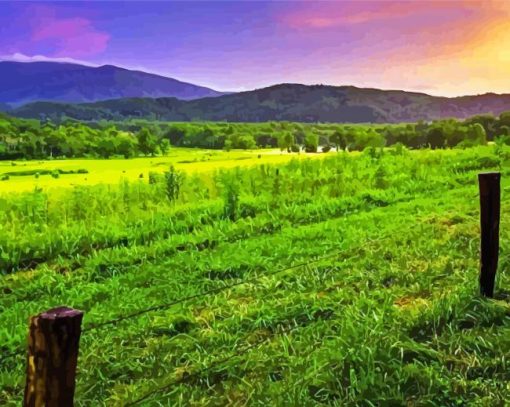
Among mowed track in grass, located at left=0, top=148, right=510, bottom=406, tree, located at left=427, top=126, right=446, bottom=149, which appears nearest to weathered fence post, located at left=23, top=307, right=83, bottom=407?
mowed track in grass, located at left=0, top=148, right=510, bottom=406

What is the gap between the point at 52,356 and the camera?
7.55 feet

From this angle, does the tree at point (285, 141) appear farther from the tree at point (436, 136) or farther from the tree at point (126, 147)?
the tree at point (126, 147)

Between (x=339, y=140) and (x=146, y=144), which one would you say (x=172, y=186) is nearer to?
(x=146, y=144)

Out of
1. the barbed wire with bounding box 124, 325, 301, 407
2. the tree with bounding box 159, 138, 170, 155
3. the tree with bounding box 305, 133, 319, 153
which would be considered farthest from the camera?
the tree with bounding box 159, 138, 170, 155

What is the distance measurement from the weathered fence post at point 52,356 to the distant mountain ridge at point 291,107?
10491 centimetres

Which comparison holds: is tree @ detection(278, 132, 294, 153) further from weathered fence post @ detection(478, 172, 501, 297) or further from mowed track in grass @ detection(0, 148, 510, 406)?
weathered fence post @ detection(478, 172, 501, 297)

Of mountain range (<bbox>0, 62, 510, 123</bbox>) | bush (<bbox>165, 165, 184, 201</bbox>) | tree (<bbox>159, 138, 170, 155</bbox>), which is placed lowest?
bush (<bbox>165, 165, 184, 201</bbox>)

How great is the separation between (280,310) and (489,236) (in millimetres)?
2185

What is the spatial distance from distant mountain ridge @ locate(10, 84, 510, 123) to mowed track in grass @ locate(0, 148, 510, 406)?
323ft

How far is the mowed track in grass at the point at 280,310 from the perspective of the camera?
14.0 ft

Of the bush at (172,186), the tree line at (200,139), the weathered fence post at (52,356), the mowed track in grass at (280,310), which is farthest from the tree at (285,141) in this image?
the weathered fence post at (52,356)

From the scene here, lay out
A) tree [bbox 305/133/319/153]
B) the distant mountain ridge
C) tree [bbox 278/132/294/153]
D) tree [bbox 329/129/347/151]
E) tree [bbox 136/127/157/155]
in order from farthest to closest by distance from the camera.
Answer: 1. the distant mountain ridge
2. tree [bbox 278/132/294/153]
3. tree [bbox 329/129/347/151]
4. tree [bbox 305/133/319/153]
5. tree [bbox 136/127/157/155]

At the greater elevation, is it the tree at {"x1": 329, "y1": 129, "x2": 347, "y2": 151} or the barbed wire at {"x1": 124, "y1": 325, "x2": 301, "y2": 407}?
the tree at {"x1": 329, "y1": 129, "x2": 347, "y2": 151}

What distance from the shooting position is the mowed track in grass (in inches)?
168
